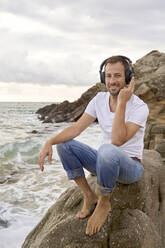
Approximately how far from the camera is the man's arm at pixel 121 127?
3.08 meters

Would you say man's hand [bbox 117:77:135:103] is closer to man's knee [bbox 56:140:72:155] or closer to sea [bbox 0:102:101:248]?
man's knee [bbox 56:140:72:155]

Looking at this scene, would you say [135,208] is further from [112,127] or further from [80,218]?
[112,127]

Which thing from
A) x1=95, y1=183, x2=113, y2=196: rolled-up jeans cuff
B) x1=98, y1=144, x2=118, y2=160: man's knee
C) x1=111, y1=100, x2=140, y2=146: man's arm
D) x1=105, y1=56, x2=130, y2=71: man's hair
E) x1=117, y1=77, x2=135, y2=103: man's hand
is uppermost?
x1=105, y1=56, x2=130, y2=71: man's hair

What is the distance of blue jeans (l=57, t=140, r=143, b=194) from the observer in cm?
292

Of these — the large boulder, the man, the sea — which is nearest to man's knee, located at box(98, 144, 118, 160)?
the man

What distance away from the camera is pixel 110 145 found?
9.87 feet

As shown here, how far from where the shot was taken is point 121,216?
3.27 m

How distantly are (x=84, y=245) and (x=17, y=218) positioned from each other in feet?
12.2

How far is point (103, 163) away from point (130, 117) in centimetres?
66

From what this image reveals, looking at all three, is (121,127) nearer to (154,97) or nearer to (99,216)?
(99,216)

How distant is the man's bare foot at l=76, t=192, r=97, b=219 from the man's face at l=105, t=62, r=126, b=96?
128 cm

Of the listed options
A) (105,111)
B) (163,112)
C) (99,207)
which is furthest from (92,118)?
(163,112)

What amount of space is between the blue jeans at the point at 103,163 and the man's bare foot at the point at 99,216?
184 mm

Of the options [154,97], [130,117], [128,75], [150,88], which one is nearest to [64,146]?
[130,117]
